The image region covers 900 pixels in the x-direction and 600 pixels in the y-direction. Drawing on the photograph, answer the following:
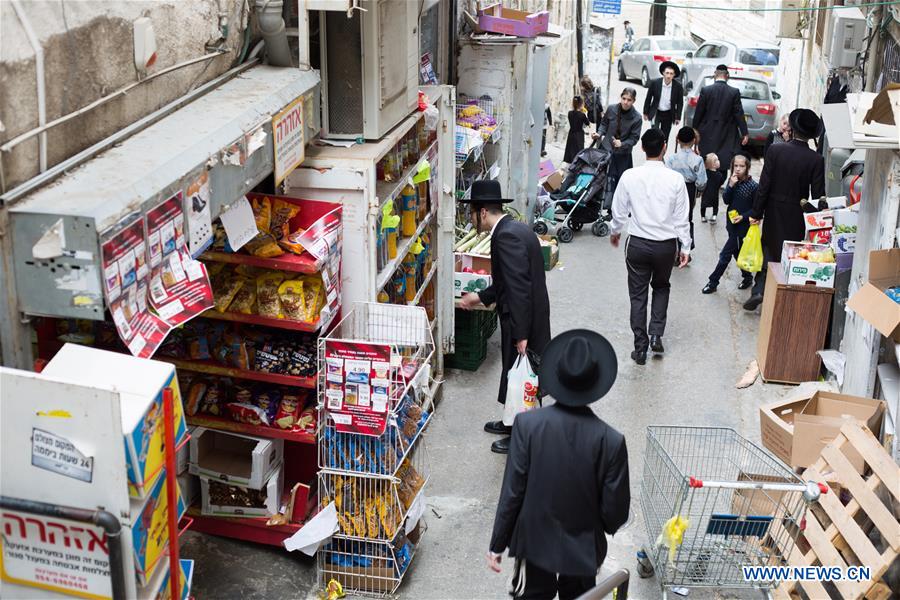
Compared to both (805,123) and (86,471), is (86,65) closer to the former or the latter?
(86,471)

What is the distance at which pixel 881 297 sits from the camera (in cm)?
641

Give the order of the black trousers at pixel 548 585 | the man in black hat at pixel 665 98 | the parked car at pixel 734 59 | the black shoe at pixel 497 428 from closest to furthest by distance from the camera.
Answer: the black trousers at pixel 548 585 → the black shoe at pixel 497 428 → the man in black hat at pixel 665 98 → the parked car at pixel 734 59

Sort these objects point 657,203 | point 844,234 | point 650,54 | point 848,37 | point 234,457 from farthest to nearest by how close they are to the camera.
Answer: point 650,54, point 848,37, point 657,203, point 844,234, point 234,457

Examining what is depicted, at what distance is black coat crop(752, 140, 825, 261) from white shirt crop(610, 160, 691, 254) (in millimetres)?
1249

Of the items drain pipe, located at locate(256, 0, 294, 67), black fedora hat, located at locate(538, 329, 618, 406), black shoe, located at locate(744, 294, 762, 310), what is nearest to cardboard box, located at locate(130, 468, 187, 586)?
black fedora hat, located at locate(538, 329, 618, 406)

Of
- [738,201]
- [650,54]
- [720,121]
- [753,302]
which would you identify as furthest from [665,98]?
[650,54]

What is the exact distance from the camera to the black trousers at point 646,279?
353 inches

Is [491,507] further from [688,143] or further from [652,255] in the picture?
[688,143]

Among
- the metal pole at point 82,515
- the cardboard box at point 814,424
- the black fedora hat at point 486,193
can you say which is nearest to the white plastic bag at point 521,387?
the black fedora hat at point 486,193

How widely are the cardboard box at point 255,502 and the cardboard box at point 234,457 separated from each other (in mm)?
73

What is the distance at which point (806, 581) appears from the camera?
5602 millimetres

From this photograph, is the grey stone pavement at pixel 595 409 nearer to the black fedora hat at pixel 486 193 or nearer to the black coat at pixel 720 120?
the black coat at pixel 720 120

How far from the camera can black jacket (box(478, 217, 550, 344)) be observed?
7219 millimetres

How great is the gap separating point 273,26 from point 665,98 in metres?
10.6
